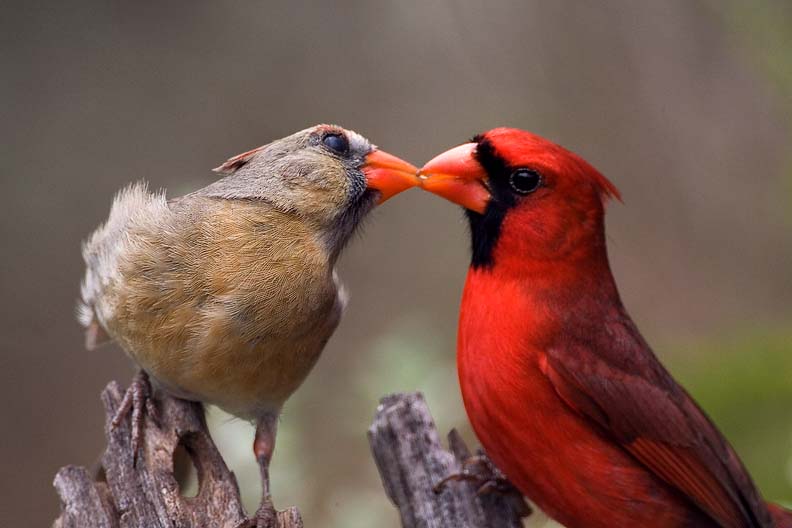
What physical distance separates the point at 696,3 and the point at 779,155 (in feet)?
3.47

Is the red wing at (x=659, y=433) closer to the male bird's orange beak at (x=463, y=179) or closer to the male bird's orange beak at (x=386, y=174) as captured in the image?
the male bird's orange beak at (x=463, y=179)

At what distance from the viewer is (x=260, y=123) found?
5578 mm

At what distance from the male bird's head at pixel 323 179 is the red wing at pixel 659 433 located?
751 millimetres

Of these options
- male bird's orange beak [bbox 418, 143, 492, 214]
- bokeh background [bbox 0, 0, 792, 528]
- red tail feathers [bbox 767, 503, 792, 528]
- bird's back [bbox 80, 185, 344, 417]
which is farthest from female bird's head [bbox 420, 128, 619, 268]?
bokeh background [bbox 0, 0, 792, 528]

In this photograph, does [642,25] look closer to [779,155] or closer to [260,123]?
[779,155]

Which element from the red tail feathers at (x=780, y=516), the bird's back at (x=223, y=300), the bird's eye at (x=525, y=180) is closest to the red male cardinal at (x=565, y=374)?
the bird's eye at (x=525, y=180)

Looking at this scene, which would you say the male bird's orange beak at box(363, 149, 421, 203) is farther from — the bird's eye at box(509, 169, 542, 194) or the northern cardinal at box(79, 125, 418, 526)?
the bird's eye at box(509, 169, 542, 194)

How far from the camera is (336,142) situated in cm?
334

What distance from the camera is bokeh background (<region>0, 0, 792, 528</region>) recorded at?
526 cm

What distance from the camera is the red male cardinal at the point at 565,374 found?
9.55 feet

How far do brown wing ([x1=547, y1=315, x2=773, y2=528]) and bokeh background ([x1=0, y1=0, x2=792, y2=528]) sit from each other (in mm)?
1963

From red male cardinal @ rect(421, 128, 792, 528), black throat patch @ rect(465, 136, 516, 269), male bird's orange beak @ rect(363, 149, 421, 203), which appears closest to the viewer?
red male cardinal @ rect(421, 128, 792, 528)

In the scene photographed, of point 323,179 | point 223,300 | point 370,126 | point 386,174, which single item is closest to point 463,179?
point 386,174

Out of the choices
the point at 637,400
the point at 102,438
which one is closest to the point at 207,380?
the point at 637,400
